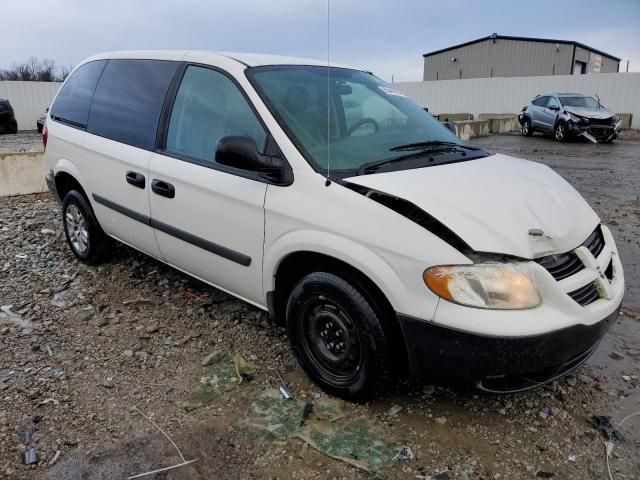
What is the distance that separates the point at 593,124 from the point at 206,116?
16.2 m

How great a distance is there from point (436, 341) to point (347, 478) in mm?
737

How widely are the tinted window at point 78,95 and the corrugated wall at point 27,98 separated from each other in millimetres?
26984

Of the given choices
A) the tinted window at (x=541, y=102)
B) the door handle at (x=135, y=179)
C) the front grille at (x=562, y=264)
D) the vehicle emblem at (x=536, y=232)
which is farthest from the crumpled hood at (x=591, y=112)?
the door handle at (x=135, y=179)

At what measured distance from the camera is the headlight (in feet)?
7.40

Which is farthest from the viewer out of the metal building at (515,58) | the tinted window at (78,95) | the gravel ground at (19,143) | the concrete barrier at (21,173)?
the metal building at (515,58)

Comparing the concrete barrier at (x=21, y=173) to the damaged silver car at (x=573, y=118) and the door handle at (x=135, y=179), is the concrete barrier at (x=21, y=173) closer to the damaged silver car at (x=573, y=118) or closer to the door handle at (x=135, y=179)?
the door handle at (x=135, y=179)

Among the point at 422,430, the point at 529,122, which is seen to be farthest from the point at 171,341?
the point at 529,122

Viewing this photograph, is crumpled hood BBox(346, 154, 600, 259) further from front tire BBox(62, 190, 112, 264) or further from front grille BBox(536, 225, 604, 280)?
front tire BBox(62, 190, 112, 264)

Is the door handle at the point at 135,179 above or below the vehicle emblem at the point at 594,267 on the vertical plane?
above

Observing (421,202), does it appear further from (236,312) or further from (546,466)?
(236,312)

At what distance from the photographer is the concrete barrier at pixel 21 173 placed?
7.50m

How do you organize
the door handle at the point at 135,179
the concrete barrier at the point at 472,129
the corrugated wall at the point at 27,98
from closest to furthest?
the door handle at the point at 135,179
the concrete barrier at the point at 472,129
the corrugated wall at the point at 27,98

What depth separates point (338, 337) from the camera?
2777mm

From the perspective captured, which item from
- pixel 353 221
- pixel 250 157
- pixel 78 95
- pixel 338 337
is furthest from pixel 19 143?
pixel 353 221
